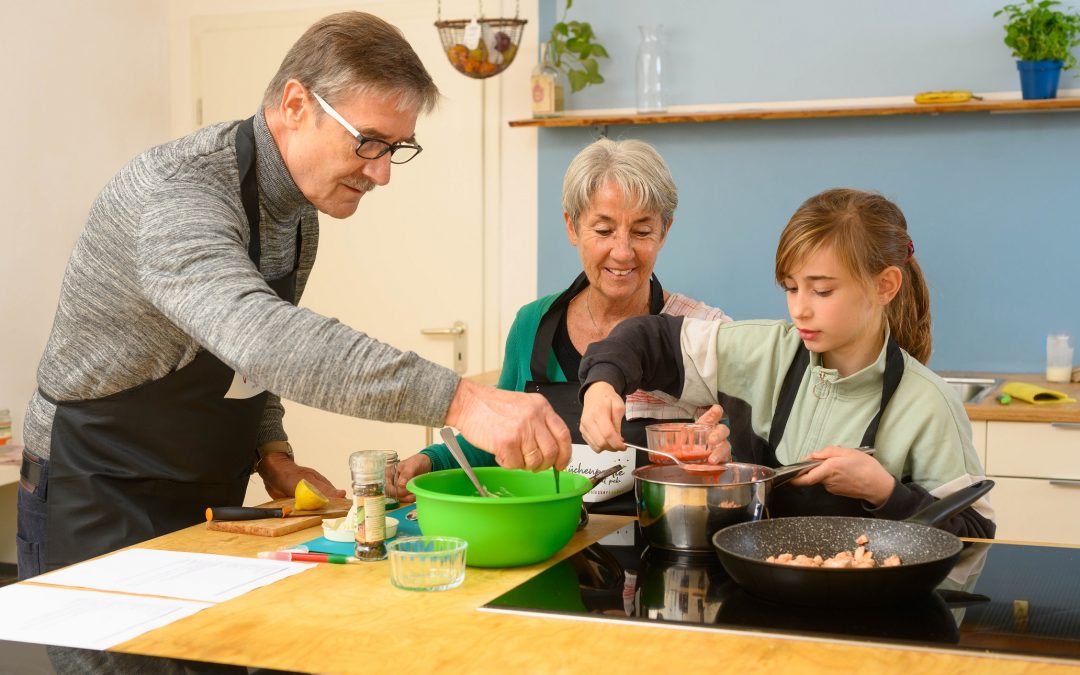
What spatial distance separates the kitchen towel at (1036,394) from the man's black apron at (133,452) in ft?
7.10

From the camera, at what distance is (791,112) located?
3510 mm

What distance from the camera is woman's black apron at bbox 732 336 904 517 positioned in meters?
1.75

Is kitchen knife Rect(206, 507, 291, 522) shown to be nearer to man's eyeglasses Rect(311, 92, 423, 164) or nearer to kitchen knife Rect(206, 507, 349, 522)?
kitchen knife Rect(206, 507, 349, 522)

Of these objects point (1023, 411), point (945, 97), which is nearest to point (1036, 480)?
point (1023, 411)

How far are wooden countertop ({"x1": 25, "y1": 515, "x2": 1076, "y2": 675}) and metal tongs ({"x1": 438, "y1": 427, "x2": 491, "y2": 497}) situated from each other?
200 millimetres

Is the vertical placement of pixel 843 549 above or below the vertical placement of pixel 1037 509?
above

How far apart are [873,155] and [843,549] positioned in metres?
2.38

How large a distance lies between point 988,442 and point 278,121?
209 cm

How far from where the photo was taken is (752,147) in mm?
3686

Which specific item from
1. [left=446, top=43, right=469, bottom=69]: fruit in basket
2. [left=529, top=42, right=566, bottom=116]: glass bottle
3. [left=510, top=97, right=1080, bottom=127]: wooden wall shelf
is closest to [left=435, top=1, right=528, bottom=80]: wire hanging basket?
[left=446, top=43, right=469, bottom=69]: fruit in basket

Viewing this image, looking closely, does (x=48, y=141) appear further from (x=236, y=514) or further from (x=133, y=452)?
(x=236, y=514)

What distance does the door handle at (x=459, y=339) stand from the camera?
4008 mm

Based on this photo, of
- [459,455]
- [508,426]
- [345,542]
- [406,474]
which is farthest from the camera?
[406,474]

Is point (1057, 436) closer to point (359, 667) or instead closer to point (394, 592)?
point (394, 592)
